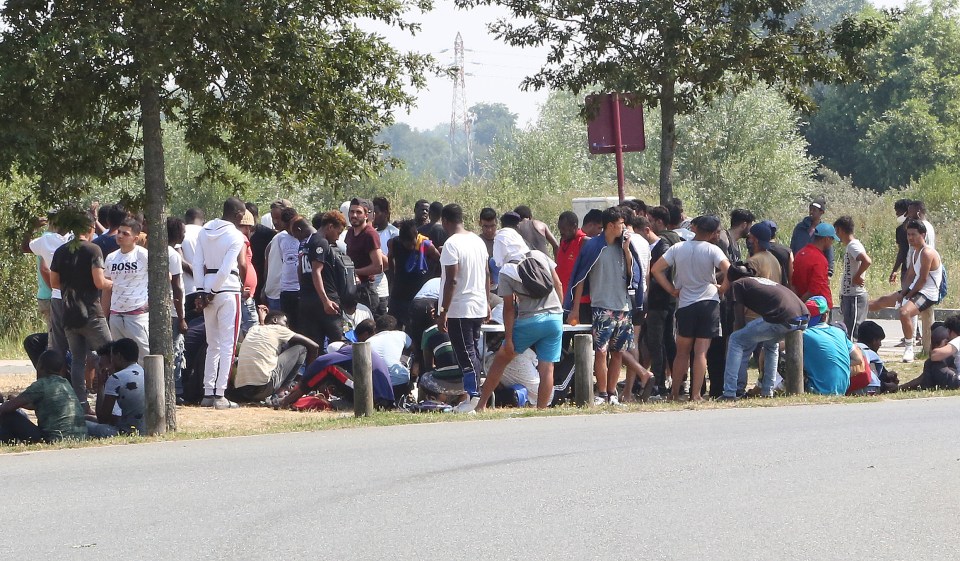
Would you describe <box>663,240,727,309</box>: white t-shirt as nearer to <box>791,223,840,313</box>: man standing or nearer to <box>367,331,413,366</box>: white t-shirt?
<box>791,223,840,313</box>: man standing

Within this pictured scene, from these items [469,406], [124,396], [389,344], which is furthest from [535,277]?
[124,396]

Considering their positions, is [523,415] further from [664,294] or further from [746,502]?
[746,502]

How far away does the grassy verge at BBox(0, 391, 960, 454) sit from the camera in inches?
456

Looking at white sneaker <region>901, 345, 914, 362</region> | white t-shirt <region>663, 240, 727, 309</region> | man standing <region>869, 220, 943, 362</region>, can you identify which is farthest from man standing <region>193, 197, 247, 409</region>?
white sneaker <region>901, 345, 914, 362</region>

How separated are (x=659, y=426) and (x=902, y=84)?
62121 millimetres

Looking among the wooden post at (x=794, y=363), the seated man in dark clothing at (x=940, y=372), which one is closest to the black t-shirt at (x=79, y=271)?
the wooden post at (x=794, y=363)

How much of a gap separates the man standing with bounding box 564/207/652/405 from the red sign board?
13.7 feet

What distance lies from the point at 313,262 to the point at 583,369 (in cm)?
317

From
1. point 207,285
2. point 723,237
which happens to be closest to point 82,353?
point 207,285

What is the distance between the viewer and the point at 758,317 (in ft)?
45.0

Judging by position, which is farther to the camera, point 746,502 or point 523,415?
point 523,415

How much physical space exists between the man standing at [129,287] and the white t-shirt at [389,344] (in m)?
2.22

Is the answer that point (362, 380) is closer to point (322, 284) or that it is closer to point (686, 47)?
point (322, 284)

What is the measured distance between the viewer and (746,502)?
314 inches
